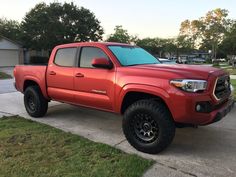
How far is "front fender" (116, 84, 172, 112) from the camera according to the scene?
4289 millimetres

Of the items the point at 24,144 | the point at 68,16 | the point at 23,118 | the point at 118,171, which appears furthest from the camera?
the point at 68,16

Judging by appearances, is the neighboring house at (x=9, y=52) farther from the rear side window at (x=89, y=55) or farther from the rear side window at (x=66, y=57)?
the rear side window at (x=89, y=55)

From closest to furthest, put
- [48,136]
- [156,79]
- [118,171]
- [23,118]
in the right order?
[118,171] < [156,79] < [48,136] < [23,118]

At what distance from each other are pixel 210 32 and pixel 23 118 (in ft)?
173

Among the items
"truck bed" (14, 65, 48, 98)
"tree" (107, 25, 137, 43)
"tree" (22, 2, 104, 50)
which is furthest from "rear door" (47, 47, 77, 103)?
"tree" (107, 25, 137, 43)

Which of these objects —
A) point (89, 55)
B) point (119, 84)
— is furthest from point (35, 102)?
point (119, 84)

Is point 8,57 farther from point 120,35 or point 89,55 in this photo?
point 120,35

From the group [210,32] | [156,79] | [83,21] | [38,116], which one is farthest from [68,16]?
[156,79]

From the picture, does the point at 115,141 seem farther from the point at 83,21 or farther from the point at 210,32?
the point at 210,32

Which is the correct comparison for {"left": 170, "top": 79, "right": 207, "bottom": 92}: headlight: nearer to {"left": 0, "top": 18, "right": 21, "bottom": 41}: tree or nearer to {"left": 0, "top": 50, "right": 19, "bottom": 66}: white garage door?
{"left": 0, "top": 50, "right": 19, "bottom": 66}: white garage door

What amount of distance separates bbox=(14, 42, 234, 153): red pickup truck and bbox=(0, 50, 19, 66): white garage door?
102 ft

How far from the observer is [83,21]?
41.5 m

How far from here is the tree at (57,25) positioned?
39125mm

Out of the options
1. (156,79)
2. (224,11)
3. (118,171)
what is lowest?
(118,171)
